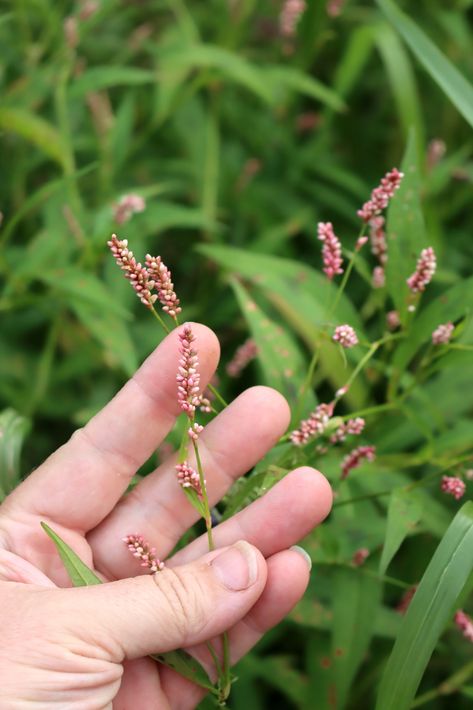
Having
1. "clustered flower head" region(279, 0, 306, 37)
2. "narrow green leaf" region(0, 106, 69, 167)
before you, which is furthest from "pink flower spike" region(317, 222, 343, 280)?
"clustered flower head" region(279, 0, 306, 37)

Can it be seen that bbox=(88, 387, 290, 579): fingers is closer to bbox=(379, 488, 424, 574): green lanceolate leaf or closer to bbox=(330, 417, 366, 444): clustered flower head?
bbox=(330, 417, 366, 444): clustered flower head

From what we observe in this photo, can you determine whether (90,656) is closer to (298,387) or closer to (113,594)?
(113,594)

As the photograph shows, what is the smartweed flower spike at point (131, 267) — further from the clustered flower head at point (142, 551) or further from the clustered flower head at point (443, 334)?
the clustered flower head at point (443, 334)

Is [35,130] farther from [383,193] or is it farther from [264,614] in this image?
[264,614]

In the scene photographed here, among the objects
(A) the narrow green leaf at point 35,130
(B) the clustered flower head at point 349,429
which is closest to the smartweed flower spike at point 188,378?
(B) the clustered flower head at point 349,429

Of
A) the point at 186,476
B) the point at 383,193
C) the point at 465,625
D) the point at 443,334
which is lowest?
the point at 465,625

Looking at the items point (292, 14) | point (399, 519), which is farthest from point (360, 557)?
point (292, 14)

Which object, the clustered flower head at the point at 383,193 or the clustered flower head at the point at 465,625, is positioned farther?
the clustered flower head at the point at 465,625
